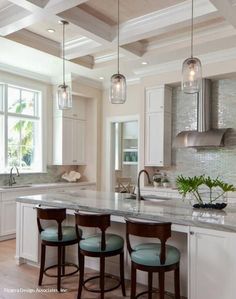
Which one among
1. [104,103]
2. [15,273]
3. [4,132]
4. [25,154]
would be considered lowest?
[15,273]

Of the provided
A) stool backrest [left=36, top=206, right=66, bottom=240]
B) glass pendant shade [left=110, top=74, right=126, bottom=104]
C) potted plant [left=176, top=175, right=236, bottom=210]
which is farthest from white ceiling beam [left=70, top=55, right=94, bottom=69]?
potted plant [left=176, top=175, right=236, bottom=210]

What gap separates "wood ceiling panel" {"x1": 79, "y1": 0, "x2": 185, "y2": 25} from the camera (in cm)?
368

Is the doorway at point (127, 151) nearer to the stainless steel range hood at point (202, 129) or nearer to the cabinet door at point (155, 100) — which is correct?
the cabinet door at point (155, 100)

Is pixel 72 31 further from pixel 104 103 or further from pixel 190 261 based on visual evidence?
pixel 190 261

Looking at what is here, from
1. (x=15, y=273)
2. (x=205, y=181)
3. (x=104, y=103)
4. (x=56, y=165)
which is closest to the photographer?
(x=205, y=181)

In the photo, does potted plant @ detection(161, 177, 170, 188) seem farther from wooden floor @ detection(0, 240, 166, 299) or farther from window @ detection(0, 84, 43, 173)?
wooden floor @ detection(0, 240, 166, 299)

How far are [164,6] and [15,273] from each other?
3696 millimetres

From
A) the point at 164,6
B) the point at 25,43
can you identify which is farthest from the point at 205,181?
the point at 25,43

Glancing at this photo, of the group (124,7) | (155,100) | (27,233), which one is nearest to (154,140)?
(155,100)

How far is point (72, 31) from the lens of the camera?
447 cm

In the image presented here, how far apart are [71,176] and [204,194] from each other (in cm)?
415

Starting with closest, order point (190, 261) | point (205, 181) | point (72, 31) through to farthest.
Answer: point (190, 261), point (205, 181), point (72, 31)

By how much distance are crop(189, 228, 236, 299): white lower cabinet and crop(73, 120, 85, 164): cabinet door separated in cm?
468

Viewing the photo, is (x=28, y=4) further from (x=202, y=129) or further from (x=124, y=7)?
(x=202, y=129)
